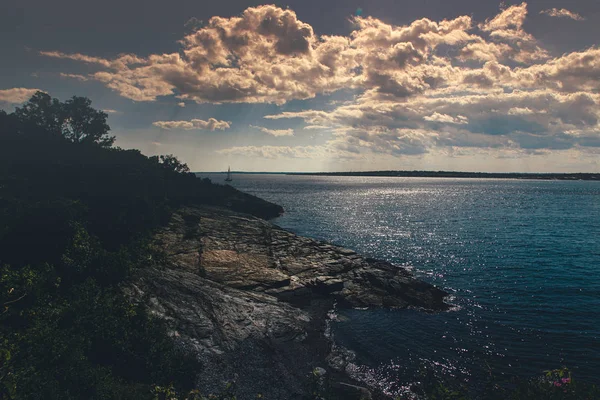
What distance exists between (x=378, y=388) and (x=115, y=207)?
37.8 metres

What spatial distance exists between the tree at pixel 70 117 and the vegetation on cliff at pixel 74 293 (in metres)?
38.6

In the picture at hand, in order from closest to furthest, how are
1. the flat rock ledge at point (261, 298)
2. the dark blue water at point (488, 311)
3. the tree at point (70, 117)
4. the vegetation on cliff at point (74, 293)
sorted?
1. the vegetation on cliff at point (74, 293)
2. the flat rock ledge at point (261, 298)
3. the dark blue water at point (488, 311)
4. the tree at point (70, 117)

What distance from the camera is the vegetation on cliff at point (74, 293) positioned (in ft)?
49.7

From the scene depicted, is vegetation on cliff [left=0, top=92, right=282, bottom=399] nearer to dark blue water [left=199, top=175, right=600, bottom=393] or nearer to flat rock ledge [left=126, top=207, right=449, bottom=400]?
flat rock ledge [left=126, top=207, right=449, bottom=400]

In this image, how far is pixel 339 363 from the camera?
24.2 metres

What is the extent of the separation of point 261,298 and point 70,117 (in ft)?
277

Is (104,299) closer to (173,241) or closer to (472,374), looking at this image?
(173,241)

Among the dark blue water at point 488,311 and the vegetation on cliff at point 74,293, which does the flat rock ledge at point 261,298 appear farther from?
the dark blue water at point 488,311

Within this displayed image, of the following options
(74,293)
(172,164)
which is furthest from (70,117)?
(74,293)

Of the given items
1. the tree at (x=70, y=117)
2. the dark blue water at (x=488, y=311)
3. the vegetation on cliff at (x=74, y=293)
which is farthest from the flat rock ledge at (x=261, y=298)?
the tree at (x=70, y=117)

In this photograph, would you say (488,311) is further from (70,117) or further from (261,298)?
(70,117)

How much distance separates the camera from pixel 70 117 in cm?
8325

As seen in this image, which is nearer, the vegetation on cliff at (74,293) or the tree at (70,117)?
the vegetation on cliff at (74,293)

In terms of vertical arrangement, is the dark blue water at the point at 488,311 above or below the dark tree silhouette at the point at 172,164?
below
